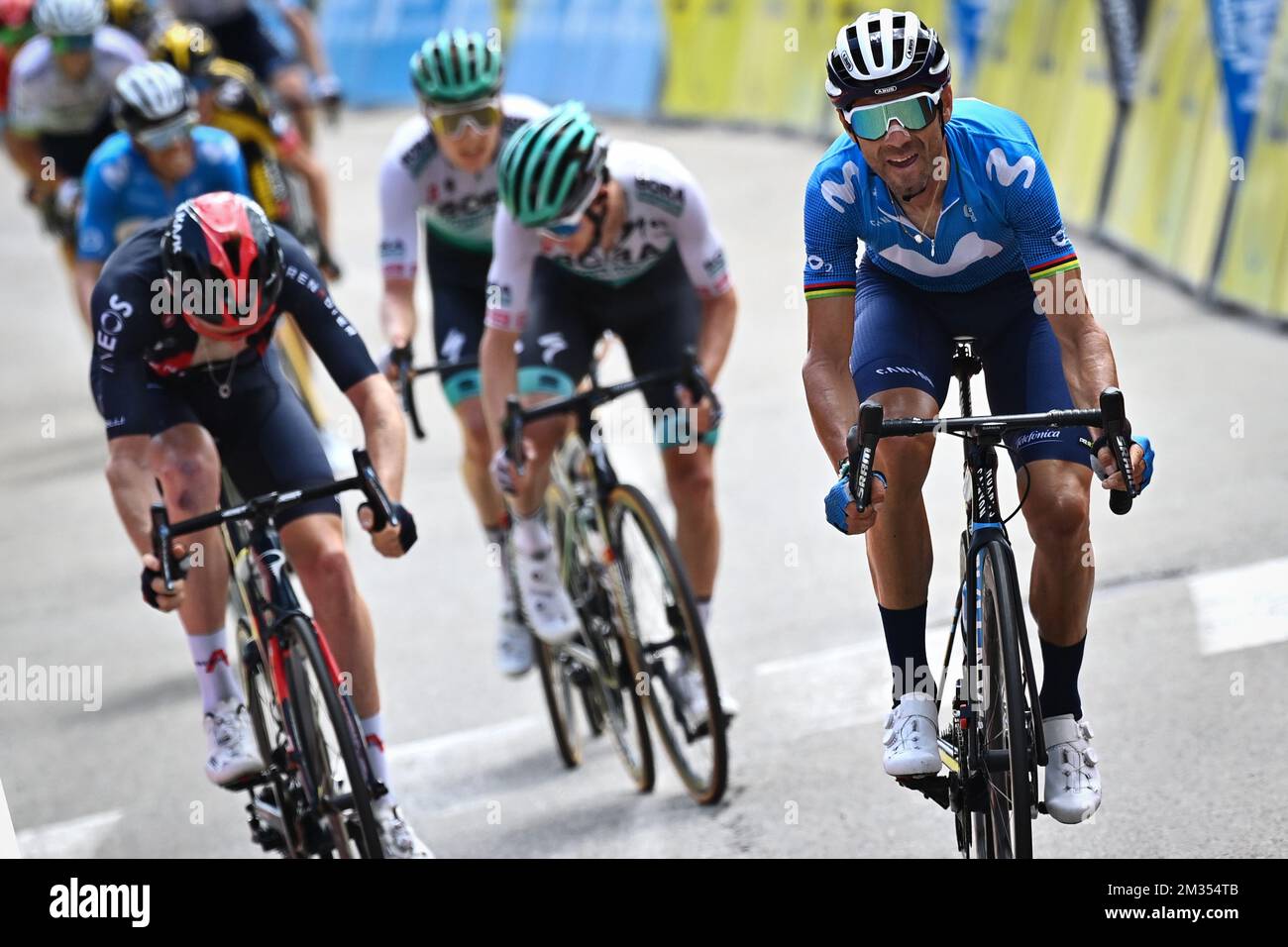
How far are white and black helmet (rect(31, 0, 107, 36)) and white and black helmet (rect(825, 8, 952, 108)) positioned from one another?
21.0ft

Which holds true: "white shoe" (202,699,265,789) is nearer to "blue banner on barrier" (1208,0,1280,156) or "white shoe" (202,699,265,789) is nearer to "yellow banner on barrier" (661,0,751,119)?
"blue banner on barrier" (1208,0,1280,156)

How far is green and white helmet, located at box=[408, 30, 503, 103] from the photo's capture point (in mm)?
6137

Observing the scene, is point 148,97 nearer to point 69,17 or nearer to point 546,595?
point 69,17

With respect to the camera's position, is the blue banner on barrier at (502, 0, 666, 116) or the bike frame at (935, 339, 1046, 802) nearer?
the bike frame at (935, 339, 1046, 802)

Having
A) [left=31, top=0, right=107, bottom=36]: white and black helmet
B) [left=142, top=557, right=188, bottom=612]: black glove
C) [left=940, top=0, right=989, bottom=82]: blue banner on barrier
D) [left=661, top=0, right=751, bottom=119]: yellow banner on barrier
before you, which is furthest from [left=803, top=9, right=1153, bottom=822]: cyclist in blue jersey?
[left=661, top=0, right=751, bottom=119]: yellow banner on barrier

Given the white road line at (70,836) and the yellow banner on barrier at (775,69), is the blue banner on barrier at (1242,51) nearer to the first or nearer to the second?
the yellow banner on barrier at (775,69)

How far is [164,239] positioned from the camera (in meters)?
4.62

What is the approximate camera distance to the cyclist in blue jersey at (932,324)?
12.1 ft

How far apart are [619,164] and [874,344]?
5.37 ft

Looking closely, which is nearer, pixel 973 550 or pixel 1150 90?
pixel 973 550
